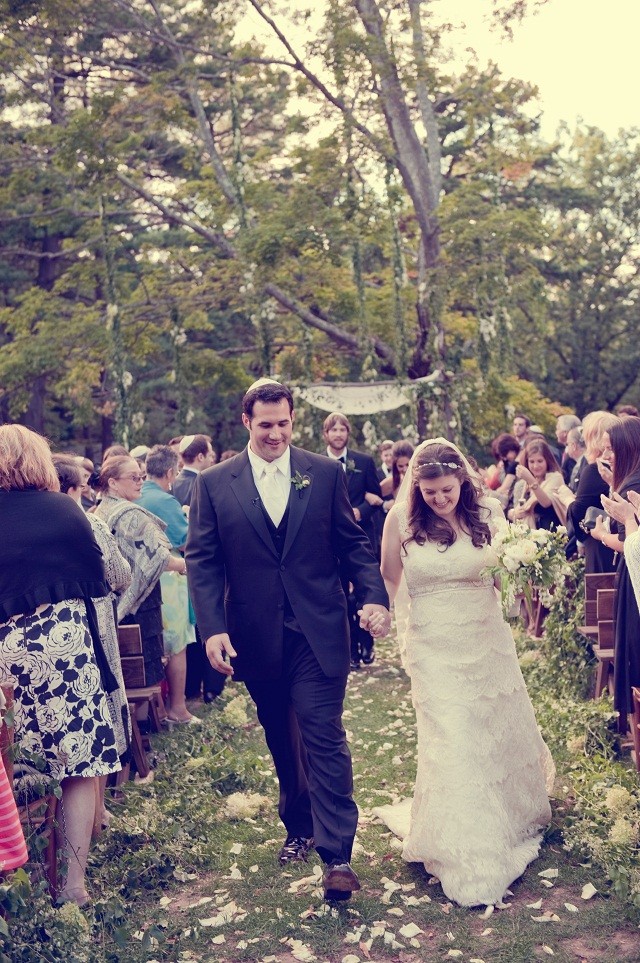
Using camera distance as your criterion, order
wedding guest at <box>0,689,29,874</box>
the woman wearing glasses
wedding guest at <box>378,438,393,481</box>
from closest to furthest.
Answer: wedding guest at <box>0,689,29,874</box> < the woman wearing glasses < wedding guest at <box>378,438,393,481</box>

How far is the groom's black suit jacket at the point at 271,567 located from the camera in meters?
5.06

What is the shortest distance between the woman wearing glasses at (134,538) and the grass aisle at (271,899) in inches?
41.3

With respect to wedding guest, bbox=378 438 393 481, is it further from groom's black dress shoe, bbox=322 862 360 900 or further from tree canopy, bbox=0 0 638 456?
groom's black dress shoe, bbox=322 862 360 900

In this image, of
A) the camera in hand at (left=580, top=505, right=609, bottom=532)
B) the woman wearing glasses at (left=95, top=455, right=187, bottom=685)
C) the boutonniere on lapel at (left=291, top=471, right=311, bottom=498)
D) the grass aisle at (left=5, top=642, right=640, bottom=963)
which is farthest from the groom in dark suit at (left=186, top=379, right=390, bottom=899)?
the camera in hand at (left=580, top=505, right=609, bottom=532)

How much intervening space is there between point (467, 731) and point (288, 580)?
3.56ft

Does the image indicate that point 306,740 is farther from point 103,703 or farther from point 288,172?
point 288,172

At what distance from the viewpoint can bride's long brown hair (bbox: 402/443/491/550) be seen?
5.39 m

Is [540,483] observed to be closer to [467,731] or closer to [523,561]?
[523,561]

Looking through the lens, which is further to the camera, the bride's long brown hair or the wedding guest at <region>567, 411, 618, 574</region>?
the wedding guest at <region>567, 411, 618, 574</region>

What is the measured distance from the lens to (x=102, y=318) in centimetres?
2395

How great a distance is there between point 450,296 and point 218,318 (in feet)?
36.2

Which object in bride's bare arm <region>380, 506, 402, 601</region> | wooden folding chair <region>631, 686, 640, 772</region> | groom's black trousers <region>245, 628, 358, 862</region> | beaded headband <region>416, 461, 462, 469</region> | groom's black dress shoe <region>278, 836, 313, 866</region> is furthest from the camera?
wooden folding chair <region>631, 686, 640, 772</region>

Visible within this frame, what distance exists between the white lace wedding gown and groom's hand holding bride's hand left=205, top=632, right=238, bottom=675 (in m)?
1.02

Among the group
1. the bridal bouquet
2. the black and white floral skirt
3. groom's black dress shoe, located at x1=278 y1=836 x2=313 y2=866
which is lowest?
groom's black dress shoe, located at x1=278 y1=836 x2=313 y2=866
